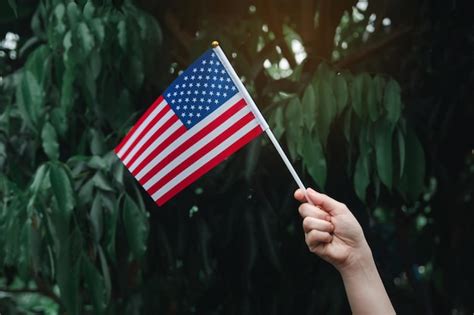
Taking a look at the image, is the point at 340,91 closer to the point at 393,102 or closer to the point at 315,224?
the point at 393,102

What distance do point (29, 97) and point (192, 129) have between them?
3.24 feet

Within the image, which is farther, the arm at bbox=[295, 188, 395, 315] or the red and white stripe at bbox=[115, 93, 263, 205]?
the red and white stripe at bbox=[115, 93, 263, 205]

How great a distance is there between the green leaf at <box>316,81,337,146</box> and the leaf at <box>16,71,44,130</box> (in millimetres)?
1054

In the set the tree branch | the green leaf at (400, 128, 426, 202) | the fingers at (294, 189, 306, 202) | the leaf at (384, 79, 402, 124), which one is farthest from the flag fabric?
the tree branch

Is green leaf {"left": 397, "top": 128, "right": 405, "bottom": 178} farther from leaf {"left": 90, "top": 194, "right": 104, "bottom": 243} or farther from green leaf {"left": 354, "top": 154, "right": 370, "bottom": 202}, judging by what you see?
leaf {"left": 90, "top": 194, "right": 104, "bottom": 243}

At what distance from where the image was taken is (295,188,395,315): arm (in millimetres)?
2145

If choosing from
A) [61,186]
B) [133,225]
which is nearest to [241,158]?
[133,225]

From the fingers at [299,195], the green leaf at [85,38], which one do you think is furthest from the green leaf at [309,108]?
the fingers at [299,195]

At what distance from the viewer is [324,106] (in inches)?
132

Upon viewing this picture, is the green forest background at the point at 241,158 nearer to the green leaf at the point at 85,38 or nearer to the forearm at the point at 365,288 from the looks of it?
the green leaf at the point at 85,38

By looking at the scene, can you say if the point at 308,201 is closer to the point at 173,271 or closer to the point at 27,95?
the point at 27,95

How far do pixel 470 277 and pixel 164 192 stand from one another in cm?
200

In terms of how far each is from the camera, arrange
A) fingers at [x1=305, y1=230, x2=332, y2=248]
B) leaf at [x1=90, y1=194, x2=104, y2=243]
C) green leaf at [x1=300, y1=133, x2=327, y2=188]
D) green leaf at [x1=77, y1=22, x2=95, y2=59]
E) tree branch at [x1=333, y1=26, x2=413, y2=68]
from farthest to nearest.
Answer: tree branch at [x1=333, y1=26, x2=413, y2=68]
leaf at [x1=90, y1=194, x2=104, y2=243]
green leaf at [x1=77, y1=22, x2=95, y2=59]
green leaf at [x1=300, y1=133, x2=327, y2=188]
fingers at [x1=305, y1=230, x2=332, y2=248]

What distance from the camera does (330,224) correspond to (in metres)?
2.17
